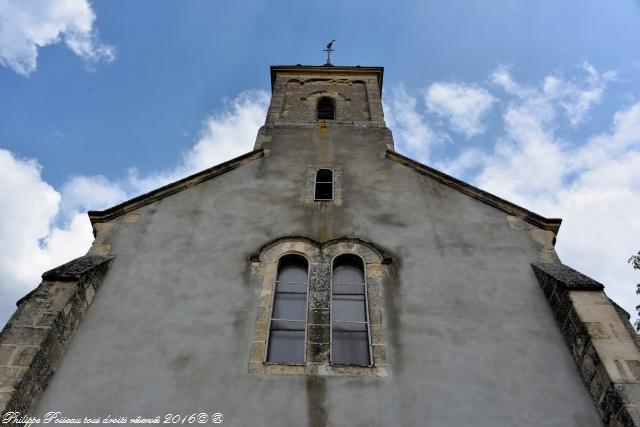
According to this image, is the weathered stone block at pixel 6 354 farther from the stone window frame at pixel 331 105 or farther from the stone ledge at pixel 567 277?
the stone window frame at pixel 331 105

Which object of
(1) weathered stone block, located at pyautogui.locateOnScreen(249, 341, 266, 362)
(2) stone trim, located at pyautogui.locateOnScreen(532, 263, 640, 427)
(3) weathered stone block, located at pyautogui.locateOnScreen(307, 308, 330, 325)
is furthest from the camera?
(3) weathered stone block, located at pyautogui.locateOnScreen(307, 308, 330, 325)

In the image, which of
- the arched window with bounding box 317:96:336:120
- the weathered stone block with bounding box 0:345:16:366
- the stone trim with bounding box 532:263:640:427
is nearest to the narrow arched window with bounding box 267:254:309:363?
the weathered stone block with bounding box 0:345:16:366

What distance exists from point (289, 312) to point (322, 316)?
0.53 meters

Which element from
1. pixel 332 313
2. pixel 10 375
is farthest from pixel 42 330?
pixel 332 313

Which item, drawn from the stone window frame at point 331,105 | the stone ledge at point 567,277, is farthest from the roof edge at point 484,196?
the stone window frame at point 331,105

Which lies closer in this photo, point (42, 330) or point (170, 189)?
point (42, 330)

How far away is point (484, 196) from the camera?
9117mm

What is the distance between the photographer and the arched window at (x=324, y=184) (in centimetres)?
959

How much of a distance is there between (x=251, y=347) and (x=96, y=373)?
1.87m

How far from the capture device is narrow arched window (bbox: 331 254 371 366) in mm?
6781

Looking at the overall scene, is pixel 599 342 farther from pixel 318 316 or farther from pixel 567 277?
pixel 318 316

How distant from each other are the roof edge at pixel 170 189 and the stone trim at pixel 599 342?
5846mm

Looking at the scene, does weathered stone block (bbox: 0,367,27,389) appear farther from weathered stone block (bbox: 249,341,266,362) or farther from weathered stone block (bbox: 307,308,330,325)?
weathered stone block (bbox: 307,308,330,325)

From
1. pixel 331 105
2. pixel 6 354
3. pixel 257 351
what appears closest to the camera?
pixel 6 354
